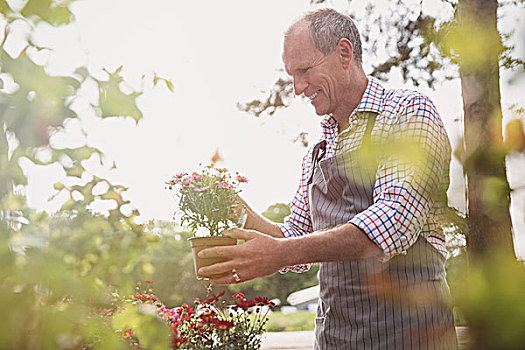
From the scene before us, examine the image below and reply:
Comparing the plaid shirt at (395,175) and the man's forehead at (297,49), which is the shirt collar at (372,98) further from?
the man's forehead at (297,49)

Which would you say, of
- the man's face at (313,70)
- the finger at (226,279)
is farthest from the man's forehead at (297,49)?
the finger at (226,279)

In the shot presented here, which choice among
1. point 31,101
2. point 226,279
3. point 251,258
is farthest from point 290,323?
point 31,101

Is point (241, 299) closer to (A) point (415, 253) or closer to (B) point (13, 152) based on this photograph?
(A) point (415, 253)

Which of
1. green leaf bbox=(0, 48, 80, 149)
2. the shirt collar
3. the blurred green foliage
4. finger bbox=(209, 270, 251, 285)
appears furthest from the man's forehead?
the blurred green foliage

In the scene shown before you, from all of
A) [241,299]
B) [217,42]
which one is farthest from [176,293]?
[241,299]

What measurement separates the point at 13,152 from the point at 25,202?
37 mm

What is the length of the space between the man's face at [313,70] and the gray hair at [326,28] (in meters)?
0.02

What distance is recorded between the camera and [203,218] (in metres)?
→ 1.55

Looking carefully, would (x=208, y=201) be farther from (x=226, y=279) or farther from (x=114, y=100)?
(x=114, y=100)

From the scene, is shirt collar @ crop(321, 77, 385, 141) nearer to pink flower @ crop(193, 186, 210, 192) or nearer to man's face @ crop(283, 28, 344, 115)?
man's face @ crop(283, 28, 344, 115)

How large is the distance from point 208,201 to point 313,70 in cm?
48

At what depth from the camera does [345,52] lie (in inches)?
58.9

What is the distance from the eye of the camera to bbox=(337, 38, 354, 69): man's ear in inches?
58.5

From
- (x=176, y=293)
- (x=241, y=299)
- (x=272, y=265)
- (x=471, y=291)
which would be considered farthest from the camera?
(x=176, y=293)
